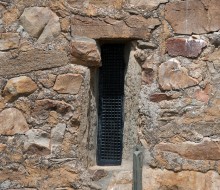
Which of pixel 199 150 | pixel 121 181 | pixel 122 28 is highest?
pixel 122 28

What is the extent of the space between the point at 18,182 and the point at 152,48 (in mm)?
1194

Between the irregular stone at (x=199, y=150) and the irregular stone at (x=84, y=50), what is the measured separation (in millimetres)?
753

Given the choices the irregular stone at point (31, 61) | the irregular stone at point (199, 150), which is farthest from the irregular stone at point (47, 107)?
the irregular stone at point (199, 150)

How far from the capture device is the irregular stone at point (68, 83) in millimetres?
3898

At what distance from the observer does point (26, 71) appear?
3934 millimetres

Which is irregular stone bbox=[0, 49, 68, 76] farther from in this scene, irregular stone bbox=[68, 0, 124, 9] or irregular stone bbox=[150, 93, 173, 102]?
irregular stone bbox=[150, 93, 173, 102]

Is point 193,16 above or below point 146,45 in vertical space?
above

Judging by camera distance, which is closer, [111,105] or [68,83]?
[68,83]

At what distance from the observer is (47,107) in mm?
3898

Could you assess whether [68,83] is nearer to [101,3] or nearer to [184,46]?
[101,3]

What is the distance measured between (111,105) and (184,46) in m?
0.61

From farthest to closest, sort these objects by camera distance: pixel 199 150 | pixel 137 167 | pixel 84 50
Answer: pixel 84 50
pixel 199 150
pixel 137 167

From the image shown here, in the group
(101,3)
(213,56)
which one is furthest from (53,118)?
(213,56)

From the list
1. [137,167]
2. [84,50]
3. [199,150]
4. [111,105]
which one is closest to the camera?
[137,167]
